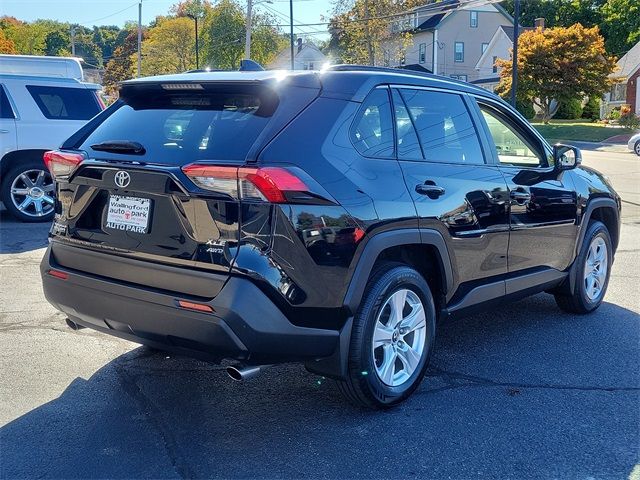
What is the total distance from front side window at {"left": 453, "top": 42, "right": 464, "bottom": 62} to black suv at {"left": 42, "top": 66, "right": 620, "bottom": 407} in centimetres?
6027

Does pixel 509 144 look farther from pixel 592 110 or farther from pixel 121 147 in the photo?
pixel 592 110

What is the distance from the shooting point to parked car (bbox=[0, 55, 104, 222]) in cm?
984

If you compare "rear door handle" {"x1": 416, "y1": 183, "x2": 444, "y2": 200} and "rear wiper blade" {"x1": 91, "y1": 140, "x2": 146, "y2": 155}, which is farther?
"rear door handle" {"x1": 416, "y1": 183, "x2": 444, "y2": 200}

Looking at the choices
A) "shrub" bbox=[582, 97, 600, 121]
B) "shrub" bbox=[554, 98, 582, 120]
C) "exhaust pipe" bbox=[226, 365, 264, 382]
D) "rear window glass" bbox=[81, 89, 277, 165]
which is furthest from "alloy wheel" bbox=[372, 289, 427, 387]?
"shrub" bbox=[582, 97, 600, 121]

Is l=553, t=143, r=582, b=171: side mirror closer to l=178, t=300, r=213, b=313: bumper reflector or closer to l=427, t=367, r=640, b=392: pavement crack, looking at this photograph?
l=427, t=367, r=640, b=392: pavement crack

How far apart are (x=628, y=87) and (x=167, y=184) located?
53.2m

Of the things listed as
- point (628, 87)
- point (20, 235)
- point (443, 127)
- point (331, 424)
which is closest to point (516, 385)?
point (331, 424)

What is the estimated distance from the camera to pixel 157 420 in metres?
3.71

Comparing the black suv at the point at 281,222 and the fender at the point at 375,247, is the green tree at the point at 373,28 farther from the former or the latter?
the fender at the point at 375,247

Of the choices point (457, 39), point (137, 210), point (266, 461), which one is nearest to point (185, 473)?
point (266, 461)

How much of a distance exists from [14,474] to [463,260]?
2.77 meters

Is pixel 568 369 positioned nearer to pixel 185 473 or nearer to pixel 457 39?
pixel 185 473

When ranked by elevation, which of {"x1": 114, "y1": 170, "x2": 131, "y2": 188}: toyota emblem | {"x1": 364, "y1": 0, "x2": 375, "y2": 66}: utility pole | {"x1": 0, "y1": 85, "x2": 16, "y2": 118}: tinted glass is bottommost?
{"x1": 114, "y1": 170, "x2": 131, "y2": 188}: toyota emblem

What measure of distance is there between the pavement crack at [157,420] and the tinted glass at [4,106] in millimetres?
6703
